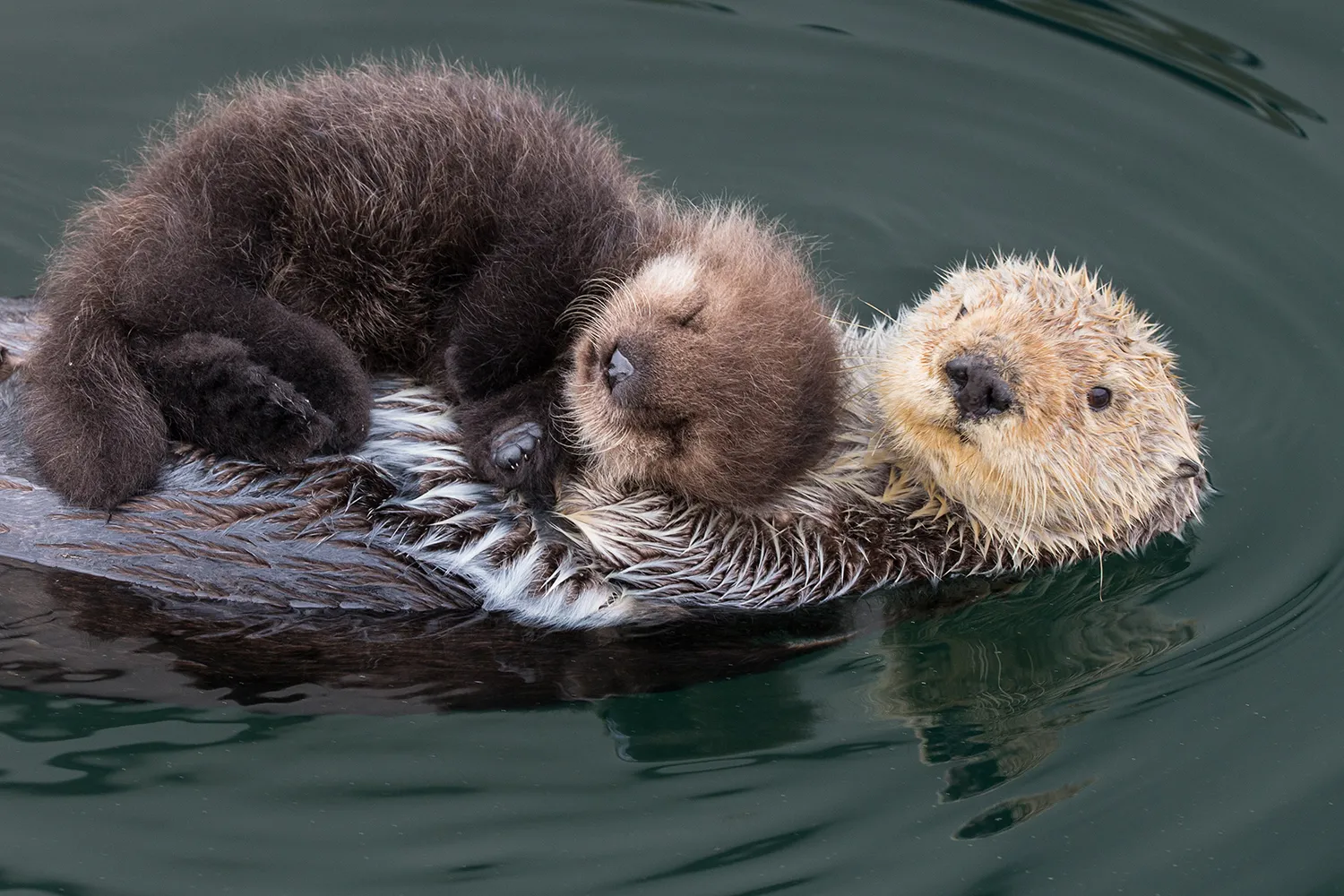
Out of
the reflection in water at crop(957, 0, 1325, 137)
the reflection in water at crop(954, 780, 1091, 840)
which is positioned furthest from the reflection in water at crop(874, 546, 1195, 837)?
A: the reflection in water at crop(957, 0, 1325, 137)

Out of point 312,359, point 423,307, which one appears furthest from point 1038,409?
point 312,359

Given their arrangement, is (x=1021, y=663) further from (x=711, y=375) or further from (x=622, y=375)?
(x=622, y=375)

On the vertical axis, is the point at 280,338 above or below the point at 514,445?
above

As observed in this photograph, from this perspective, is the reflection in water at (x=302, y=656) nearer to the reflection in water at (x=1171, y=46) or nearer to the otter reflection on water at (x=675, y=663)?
the otter reflection on water at (x=675, y=663)

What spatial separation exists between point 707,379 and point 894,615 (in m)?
1.14

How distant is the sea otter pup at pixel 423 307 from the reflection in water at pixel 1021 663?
80 cm

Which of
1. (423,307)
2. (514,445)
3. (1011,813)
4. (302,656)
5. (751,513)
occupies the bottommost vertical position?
(1011,813)

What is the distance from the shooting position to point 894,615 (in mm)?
3867

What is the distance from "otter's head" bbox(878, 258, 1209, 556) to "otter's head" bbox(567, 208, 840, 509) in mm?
298

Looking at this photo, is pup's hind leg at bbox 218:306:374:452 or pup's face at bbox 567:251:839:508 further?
pup's hind leg at bbox 218:306:374:452

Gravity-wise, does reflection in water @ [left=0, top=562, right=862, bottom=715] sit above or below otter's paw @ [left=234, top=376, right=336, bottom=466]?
below

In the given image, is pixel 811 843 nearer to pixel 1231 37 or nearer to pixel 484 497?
pixel 484 497

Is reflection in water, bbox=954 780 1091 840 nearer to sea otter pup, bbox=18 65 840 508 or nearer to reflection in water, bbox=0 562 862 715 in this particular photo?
reflection in water, bbox=0 562 862 715

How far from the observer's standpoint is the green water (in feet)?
11.0
